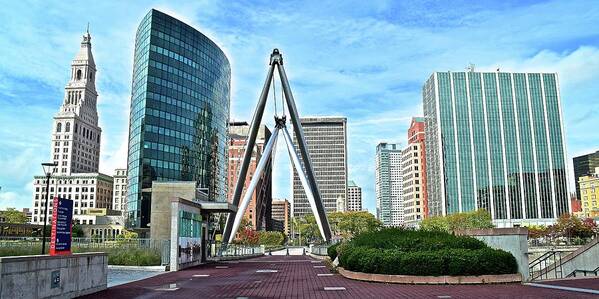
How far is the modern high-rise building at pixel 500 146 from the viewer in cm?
13812

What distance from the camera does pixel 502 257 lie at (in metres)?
18.0

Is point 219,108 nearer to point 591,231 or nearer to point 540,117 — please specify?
point 591,231

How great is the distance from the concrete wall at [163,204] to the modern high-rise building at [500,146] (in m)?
114

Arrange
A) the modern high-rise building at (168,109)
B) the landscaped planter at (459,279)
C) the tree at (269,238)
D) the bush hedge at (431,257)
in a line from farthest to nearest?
the tree at (269,238)
the modern high-rise building at (168,109)
the bush hedge at (431,257)
the landscaped planter at (459,279)

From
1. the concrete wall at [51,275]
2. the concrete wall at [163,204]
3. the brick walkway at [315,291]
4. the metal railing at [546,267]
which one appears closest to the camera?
the concrete wall at [51,275]

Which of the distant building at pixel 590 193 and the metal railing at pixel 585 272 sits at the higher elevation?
the distant building at pixel 590 193

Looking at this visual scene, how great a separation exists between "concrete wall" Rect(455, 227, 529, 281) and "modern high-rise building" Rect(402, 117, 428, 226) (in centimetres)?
14478

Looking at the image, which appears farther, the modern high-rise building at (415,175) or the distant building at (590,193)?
the modern high-rise building at (415,175)

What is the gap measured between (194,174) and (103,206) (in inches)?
4311

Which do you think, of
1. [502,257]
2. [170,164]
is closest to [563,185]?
[170,164]


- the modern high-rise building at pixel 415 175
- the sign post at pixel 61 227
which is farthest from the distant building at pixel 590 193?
the sign post at pixel 61 227

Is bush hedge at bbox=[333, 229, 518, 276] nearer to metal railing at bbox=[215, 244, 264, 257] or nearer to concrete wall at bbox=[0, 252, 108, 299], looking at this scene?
concrete wall at bbox=[0, 252, 108, 299]

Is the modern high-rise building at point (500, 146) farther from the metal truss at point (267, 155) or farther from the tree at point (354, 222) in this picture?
the metal truss at point (267, 155)

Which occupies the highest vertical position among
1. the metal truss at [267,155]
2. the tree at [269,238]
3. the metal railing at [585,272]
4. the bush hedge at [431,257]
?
the metal truss at [267,155]
